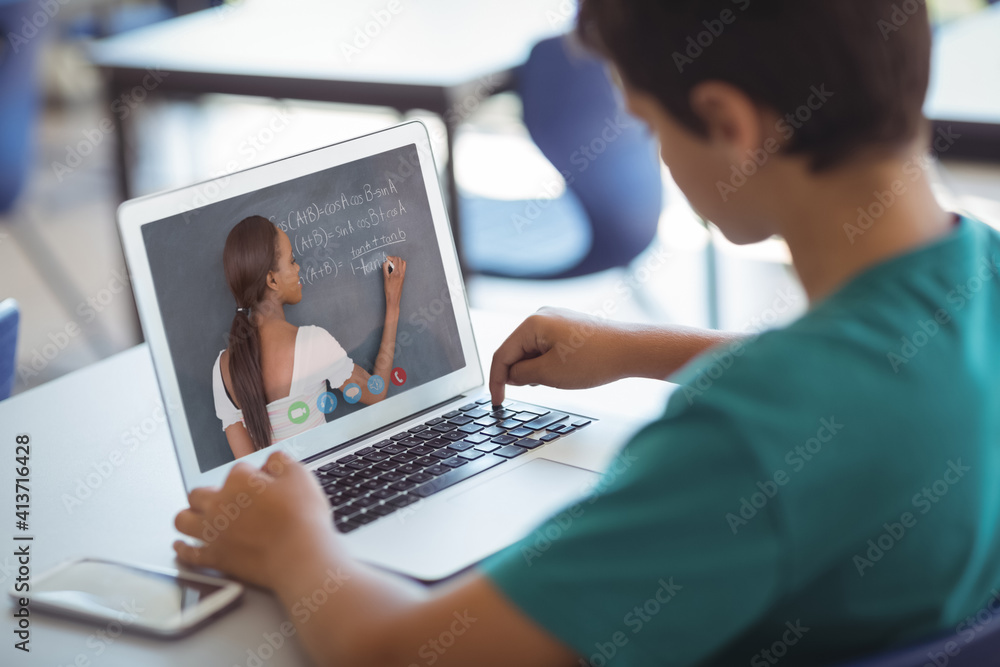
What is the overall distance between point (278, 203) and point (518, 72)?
4.86ft

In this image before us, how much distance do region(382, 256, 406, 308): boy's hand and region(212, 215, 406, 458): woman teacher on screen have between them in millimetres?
85

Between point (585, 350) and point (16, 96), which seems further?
Answer: point (16, 96)

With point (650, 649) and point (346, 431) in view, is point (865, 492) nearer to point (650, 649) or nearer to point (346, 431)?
point (650, 649)

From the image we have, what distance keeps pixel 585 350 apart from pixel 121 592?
50cm

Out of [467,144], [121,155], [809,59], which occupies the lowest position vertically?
[809,59]

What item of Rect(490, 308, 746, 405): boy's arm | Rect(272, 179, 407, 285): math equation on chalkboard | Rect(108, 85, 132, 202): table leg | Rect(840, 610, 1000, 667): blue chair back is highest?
Rect(108, 85, 132, 202): table leg

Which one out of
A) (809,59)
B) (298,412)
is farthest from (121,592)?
(809,59)

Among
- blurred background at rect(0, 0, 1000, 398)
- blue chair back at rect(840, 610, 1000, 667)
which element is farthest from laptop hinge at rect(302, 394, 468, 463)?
blurred background at rect(0, 0, 1000, 398)

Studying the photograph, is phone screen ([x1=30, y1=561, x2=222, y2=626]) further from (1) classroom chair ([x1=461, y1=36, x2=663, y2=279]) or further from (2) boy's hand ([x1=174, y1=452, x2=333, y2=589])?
(1) classroom chair ([x1=461, y1=36, x2=663, y2=279])

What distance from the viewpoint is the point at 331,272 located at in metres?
1.01

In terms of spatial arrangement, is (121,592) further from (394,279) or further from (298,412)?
(394,279)

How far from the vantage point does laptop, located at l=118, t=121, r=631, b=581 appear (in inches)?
34.7

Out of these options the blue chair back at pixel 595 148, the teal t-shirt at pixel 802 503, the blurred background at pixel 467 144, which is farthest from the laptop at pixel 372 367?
the blue chair back at pixel 595 148

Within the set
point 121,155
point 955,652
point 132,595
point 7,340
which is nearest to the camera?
point 955,652
